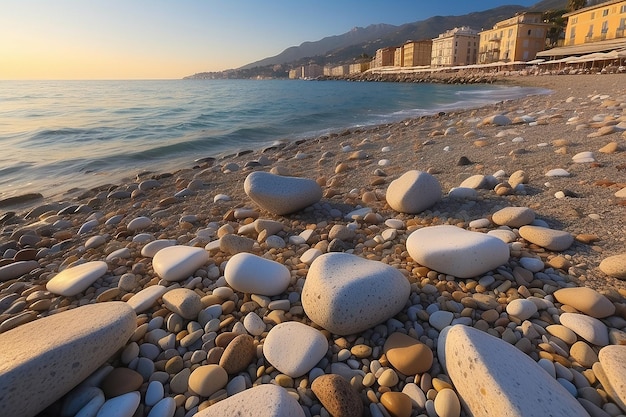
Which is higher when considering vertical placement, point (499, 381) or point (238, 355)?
point (499, 381)

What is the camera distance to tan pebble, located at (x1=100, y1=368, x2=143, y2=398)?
1478mm

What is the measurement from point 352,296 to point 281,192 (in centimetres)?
176

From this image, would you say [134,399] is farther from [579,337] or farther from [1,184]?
[1,184]

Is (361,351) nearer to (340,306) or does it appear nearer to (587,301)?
(340,306)

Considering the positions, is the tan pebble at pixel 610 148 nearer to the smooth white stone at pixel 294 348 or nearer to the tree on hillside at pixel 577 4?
the smooth white stone at pixel 294 348

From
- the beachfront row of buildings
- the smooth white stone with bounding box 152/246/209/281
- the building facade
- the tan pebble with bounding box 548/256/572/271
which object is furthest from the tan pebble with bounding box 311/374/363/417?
the building facade

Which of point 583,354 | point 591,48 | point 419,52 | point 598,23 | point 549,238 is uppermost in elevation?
point 419,52

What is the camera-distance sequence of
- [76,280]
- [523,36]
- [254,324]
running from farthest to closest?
[523,36] < [76,280] < [254,324]

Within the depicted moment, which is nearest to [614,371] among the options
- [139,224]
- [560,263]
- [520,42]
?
[560,263]

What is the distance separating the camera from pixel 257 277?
208 cm

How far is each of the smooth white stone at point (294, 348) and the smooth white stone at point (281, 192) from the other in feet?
5.55

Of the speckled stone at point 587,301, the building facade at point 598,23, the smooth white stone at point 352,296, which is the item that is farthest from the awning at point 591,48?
the smooth white stone at point 352,296

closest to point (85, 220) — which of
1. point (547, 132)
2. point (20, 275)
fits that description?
point (20, 275)

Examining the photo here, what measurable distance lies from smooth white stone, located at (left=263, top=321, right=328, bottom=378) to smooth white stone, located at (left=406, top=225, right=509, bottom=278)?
0.90 metres
